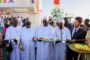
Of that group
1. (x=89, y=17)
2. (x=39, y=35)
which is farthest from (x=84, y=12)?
(x=39, y=35)

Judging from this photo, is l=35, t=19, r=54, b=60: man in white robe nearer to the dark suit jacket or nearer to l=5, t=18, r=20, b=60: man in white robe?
l=5, t=18, r=20, b=60: man in white robe

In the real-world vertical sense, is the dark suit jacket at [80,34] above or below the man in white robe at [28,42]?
above

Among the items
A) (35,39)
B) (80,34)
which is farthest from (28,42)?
(80,34)

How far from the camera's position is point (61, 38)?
8195 millimetres

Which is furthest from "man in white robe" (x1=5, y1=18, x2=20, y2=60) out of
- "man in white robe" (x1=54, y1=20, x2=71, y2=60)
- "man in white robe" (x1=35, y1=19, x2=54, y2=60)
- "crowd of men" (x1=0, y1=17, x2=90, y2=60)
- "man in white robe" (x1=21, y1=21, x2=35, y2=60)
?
"man in white robe" (x1=54, y1=20, x2=71, y2=60)

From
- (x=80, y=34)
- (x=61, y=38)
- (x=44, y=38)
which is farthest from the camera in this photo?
(x=44, y=38)

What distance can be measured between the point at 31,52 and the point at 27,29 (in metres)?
0.67

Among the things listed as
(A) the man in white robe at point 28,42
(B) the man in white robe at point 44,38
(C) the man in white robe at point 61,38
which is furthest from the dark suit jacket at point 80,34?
(A) the man in white robe at point 28,42

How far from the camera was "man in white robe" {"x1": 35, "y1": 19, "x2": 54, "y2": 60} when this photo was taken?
327 inches

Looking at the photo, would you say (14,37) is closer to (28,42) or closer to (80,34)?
(28,42)

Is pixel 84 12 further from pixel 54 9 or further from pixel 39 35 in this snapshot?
pixel 39 35

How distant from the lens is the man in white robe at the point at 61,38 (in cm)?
812

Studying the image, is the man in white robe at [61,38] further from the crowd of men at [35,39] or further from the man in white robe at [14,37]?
the man in white robe at [14,37]

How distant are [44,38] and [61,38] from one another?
0.47 m
